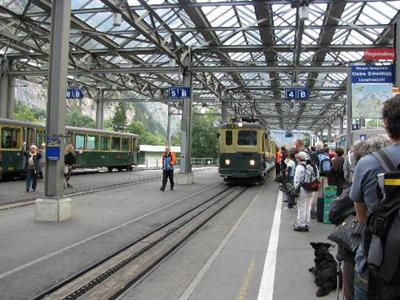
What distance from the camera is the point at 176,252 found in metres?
8.94

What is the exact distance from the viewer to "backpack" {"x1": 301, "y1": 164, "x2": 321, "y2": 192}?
10.9m

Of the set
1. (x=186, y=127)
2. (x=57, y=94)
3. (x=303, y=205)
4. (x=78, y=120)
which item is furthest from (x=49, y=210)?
(x=78, y=120)

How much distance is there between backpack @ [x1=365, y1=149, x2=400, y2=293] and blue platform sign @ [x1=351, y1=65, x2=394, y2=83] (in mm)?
13373

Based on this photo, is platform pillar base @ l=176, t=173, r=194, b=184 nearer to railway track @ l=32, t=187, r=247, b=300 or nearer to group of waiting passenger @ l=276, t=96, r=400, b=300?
railway track @ l=32, t=187, r=247, b=300

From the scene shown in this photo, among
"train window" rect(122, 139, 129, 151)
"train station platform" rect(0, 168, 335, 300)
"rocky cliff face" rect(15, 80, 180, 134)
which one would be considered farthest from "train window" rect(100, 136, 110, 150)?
"rocky cliff face" rect(15, 80, 180, 134)

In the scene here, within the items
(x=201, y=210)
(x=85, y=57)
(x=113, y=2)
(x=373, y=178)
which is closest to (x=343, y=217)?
(x=373, y=178)

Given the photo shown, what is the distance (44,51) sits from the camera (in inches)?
1014

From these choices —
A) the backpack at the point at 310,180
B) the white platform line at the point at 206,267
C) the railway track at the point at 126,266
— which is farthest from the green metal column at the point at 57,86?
the backpack at the point at 310,180

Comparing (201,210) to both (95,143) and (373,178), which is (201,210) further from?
(95,143)

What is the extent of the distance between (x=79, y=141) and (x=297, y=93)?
13440mm

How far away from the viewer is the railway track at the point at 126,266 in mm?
6207

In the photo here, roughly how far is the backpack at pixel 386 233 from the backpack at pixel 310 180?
8210 mm

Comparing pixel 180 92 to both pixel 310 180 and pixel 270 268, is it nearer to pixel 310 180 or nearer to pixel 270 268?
pixel 310 180

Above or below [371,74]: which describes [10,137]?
below
